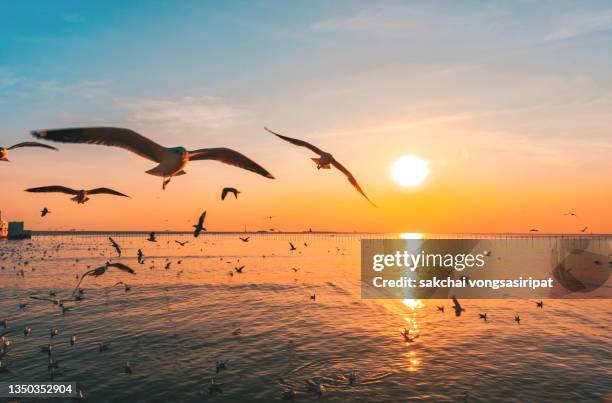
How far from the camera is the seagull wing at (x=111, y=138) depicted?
308 inches

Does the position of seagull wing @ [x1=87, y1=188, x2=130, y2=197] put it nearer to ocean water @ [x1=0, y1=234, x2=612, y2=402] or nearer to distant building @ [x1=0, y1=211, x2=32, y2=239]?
ocean water @ [x1=0, y1=234, x2=612, y2=402]

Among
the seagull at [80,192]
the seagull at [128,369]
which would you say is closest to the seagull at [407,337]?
the seagull at [128,369]

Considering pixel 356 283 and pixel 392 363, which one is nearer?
pixel 392 363

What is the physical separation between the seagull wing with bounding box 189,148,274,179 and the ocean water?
8908mm

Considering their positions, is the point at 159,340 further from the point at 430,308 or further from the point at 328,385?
the point at 430,308

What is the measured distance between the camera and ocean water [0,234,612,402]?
15.2 meters

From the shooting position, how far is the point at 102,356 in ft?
59.6

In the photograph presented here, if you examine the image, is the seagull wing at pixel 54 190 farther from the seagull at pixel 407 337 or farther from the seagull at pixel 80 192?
the seagull at pixel 407 337

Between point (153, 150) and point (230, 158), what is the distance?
6.10 feet

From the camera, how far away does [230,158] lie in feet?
33.3

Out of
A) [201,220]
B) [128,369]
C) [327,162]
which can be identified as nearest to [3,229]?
[128,369]

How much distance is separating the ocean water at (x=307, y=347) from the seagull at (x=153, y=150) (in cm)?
900

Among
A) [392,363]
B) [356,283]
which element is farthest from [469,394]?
[356,283]

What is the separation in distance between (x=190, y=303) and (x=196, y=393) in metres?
17.8
